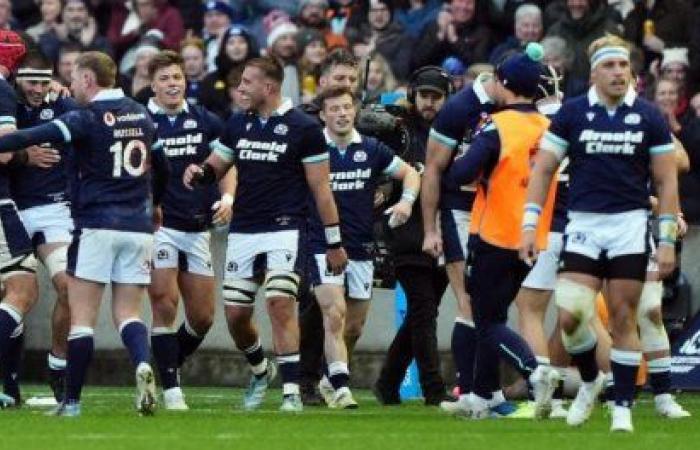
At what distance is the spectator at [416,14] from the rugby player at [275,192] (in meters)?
9.07

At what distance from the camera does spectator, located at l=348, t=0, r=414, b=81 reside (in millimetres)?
27438

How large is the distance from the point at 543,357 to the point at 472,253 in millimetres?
938

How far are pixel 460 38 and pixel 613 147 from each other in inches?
416

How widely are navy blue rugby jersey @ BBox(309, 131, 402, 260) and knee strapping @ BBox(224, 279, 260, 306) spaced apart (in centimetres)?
99

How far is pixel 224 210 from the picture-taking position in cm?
1934

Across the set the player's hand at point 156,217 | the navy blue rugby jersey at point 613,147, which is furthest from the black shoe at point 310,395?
the navy blue rugby jersey at point 613,147

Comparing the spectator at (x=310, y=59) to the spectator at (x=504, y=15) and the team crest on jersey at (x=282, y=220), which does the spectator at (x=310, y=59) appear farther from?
the team crest on jersey at (x=282, y=220)

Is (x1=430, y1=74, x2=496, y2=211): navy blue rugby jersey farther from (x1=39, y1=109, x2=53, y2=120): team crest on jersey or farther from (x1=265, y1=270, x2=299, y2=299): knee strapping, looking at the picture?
(x1=39, y1=109, x2=53, y2=120): team crest on jersey

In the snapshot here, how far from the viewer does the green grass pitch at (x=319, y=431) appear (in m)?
15.4

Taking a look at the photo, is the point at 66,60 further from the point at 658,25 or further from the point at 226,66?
the point at 658,25

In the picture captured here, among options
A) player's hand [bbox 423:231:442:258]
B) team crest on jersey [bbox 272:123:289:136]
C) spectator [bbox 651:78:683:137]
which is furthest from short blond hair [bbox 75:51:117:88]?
spectator [bbox 651:78:683:137]

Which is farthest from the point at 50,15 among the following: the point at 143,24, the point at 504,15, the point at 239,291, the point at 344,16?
the point at 239,291

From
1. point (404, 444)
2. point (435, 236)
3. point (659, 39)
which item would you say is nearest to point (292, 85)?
point (659, 39)

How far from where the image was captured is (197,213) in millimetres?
19859
